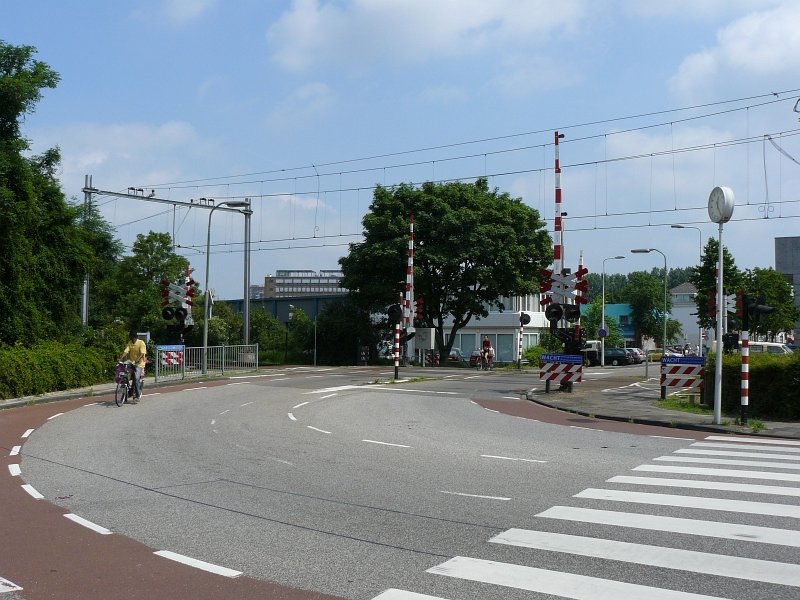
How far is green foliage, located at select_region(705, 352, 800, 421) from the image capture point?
18.2m

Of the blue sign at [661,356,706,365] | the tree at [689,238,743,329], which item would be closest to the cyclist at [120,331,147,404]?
the blue sign at [661,356,706,365]

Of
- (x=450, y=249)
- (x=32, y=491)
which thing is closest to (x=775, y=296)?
(x=450, y=249)

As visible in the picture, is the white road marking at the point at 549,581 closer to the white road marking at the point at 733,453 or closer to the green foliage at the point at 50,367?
the white road marking at the point at 733,453

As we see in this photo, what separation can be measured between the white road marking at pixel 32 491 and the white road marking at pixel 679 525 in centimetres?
571

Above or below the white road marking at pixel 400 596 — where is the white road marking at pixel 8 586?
below

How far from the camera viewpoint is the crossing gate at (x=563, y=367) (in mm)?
24594

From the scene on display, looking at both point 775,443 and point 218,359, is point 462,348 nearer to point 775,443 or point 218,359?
point 218,359

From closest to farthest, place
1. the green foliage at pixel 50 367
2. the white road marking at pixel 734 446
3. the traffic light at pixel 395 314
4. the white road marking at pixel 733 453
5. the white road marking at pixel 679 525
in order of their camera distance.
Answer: the white road marking at pixel 679 525, the white road marking at pixel 733 453, the white road marking at pixel 734 446, the green foliage at pixel 50 367, the traffic light at pixel 395 314

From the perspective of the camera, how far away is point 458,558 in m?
6.28

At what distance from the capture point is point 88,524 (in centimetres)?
762

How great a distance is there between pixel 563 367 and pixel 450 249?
2465cm

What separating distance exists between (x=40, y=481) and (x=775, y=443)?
12.3 metres

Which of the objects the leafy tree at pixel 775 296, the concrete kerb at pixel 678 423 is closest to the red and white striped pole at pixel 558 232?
the concrete kerb at pixel 678 423

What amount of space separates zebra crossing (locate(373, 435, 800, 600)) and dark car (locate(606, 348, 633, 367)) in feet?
186
